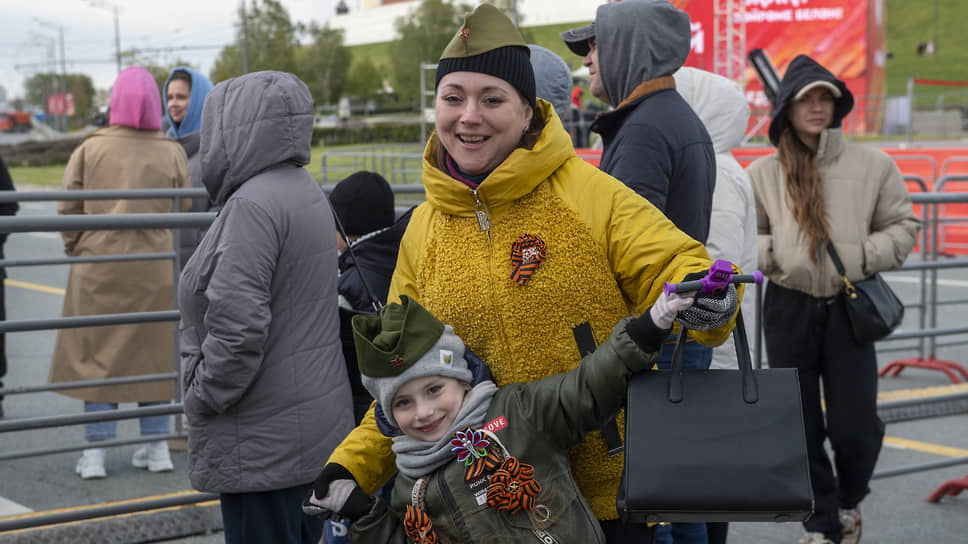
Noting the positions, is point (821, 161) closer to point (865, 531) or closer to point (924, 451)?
point (865, 531)

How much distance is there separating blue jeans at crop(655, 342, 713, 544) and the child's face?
26.5 inches

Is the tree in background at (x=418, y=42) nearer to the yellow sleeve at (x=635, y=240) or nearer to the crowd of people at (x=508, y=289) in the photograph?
the crowd of people at (x=508, y=289)

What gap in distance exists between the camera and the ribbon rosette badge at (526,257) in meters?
2.28

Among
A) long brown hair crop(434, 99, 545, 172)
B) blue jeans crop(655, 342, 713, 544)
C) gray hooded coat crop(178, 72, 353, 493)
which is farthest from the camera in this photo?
gray hooded coat crop(178, 72, 353, 493)

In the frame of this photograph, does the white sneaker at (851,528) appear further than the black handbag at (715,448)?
Yes

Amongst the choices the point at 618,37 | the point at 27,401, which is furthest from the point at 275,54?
the point at 618,37

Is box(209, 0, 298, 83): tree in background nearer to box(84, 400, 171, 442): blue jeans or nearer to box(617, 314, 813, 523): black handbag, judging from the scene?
box(84, 400, 171, 442): blue jeans

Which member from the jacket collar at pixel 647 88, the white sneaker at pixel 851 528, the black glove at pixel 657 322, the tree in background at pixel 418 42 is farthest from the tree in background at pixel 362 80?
the black glove at pixel 657 322

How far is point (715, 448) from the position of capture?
2029mm

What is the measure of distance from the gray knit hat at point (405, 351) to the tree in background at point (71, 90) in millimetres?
104989

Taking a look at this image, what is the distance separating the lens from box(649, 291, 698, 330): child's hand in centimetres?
196

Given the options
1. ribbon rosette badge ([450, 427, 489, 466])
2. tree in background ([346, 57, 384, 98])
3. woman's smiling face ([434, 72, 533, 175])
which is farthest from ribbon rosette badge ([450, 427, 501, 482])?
tree in background ([346, 57, 384, 98])

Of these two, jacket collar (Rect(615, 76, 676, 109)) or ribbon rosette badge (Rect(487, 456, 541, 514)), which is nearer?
ribbon rosette badge (Rect(487, 456, 541, 514))

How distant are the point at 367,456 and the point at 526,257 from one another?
59 centimetres
